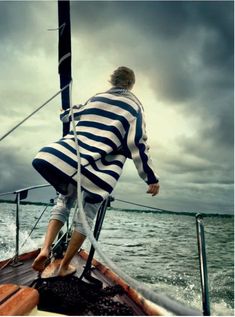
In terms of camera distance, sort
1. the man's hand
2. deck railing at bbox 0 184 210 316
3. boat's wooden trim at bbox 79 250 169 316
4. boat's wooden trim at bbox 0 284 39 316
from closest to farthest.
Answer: deck railing at bbox 0 184 210 316, boat's wooden trim at bbox 0 284 39 316, boat's wooden trim at bbox 79 250 169 316, the man's hand

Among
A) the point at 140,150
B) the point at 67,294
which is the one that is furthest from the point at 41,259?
the point at 140,150

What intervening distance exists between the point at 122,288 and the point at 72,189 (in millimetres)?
850

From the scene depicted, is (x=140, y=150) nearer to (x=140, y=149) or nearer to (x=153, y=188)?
(x=140, y=149)

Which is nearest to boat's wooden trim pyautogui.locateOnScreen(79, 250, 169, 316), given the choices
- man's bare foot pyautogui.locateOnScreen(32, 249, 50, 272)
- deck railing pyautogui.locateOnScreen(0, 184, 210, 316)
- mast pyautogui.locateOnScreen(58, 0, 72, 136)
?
deck railing pyautogui.locateOnScreen(0, 184, 210, 316)

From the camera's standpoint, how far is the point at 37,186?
10.4 ft

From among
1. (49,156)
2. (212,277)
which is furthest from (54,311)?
(212,277)

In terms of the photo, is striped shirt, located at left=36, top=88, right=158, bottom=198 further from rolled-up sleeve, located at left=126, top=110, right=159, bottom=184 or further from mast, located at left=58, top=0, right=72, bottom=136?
mast, located at left=58, top=0, right=72, bottom=136

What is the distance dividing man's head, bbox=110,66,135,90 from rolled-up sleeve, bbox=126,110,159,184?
1.16 feet

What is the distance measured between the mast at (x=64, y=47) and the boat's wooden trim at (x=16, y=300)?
1.44m

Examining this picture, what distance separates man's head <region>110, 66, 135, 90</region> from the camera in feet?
7.01

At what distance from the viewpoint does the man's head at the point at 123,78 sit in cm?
214

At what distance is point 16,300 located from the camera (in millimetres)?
1308

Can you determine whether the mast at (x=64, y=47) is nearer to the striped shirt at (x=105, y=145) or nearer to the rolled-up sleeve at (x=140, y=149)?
the striped shirt at (x=105, y=145)

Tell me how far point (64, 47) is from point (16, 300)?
6.20 ft
